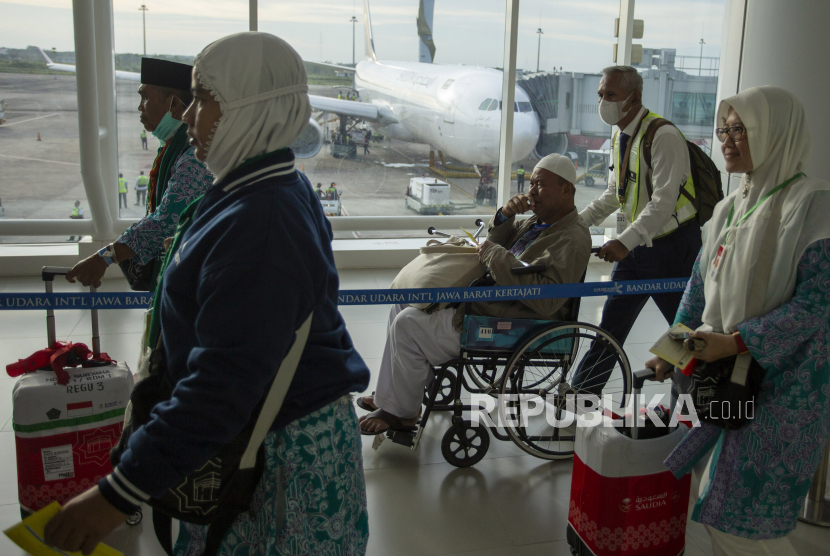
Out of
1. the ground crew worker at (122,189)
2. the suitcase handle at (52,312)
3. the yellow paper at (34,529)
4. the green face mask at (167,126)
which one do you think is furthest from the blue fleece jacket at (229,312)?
the ground crew worker at (122,189)

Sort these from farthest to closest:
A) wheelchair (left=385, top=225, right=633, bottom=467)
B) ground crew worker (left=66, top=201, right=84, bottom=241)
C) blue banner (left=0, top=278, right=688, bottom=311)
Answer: ground crew worker (left=66, top=201, right=84, bottom=241) < wheelchair (left=385, top=225, right=633, bottom=467) < blue banner (left=0, top=278, right=688, bottom=311)

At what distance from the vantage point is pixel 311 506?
1266 mm

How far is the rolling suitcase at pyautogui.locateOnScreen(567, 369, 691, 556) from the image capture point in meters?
2.18

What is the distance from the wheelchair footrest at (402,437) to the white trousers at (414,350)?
77mm

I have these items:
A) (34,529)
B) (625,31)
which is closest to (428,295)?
(34,529)

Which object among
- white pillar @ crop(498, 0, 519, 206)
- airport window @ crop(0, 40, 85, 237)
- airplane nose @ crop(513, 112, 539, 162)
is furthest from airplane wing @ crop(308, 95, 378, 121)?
airport window @ crop(0, 40, 85, 237)

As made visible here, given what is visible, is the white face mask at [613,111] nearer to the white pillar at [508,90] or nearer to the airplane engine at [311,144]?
the white pillar at [508,90]

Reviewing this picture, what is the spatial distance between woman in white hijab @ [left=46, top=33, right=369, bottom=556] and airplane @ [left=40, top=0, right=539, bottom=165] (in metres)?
5.83

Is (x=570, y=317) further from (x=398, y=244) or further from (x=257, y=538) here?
(x=398, y=244)

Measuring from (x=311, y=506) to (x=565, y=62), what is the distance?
6.74 m

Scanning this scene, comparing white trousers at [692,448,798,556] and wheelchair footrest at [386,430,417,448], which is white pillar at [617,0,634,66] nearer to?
wheelchair footrest at [386,430,417,448]

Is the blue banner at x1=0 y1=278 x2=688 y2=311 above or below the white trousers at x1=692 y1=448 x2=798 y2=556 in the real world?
above

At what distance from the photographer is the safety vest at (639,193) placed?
3.20 m

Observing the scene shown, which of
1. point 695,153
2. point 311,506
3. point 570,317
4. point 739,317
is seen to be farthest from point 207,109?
point 695,153
